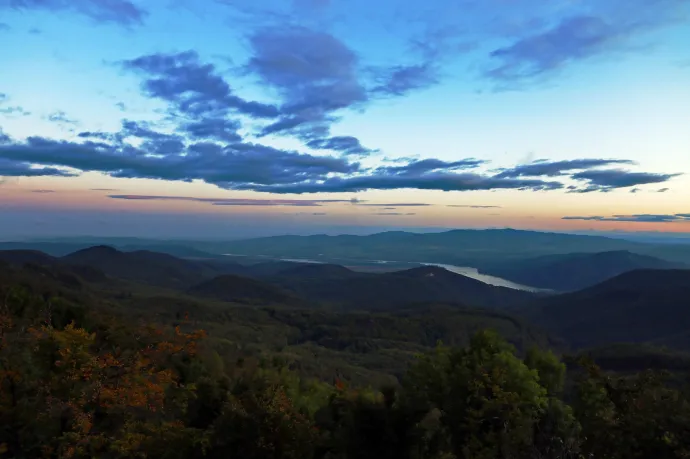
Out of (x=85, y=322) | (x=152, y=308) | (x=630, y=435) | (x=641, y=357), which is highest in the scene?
(x=630, y=435)

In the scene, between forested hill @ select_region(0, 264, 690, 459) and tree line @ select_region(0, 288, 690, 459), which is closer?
tree line @ select_region(0, 288, 690, 459)

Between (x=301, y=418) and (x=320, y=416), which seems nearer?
(x=301, y=418)

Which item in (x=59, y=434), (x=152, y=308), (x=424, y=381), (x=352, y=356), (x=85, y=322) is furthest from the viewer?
(x=152, y=308)

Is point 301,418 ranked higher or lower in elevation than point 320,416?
higher

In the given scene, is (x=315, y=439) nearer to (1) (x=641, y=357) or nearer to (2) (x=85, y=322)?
(2) (x=85, y=322)

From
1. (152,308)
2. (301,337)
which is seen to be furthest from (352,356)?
(152,308)

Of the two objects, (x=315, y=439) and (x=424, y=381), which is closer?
(x=315, y=439)

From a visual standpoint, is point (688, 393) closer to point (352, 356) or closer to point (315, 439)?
point (315, 439)

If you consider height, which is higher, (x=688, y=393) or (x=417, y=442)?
(x=688, y=393)

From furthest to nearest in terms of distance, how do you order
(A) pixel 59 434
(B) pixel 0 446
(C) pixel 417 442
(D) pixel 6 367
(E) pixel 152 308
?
(E) pixel 152 308, (D) pixel 6 367, (A) pixel 59 434, (C) pixel 417 442, (B) pixel 0 446

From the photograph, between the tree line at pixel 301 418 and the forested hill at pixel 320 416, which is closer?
the tree line at pixel 301 418
